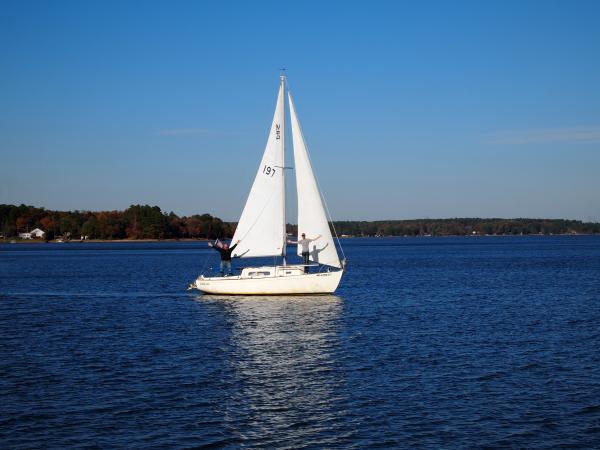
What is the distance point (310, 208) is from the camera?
142 ft

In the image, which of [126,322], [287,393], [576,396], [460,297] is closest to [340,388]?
[287,393]

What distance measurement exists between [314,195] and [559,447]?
92.5ft

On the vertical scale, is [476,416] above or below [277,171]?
below

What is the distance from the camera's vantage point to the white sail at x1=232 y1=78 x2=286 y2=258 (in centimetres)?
4338

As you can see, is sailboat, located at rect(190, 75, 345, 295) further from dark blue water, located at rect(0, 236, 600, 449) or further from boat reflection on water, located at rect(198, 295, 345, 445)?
boat reflection on water, located at rect(198, 295, 345, 445)

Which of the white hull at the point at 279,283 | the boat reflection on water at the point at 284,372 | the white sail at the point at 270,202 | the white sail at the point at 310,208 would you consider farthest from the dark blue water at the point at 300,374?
the white sail at the point at 270,202

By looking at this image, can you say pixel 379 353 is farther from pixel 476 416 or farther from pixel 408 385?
pixel 476 416

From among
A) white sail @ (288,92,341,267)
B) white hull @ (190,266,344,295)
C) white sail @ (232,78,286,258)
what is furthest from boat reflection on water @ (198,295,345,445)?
white sail @ (232,78,286,258)

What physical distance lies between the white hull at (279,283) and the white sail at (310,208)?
999 mm

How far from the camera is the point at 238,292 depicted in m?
43.7

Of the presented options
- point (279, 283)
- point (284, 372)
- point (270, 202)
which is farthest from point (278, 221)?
point (284, 372)

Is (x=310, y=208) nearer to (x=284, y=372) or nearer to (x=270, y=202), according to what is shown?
(x=270, y=202)

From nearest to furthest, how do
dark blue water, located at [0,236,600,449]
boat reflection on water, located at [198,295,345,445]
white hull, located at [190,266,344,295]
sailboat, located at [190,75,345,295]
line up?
1. dark blue water, located at [0,236,600,449]
2. boat reflection on water, located at [198,295,345,445]
3. white hull, located at [190,266,344,295]
4. sailboat, located at [190,75,345,295]

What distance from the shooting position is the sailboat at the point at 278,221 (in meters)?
42.9
